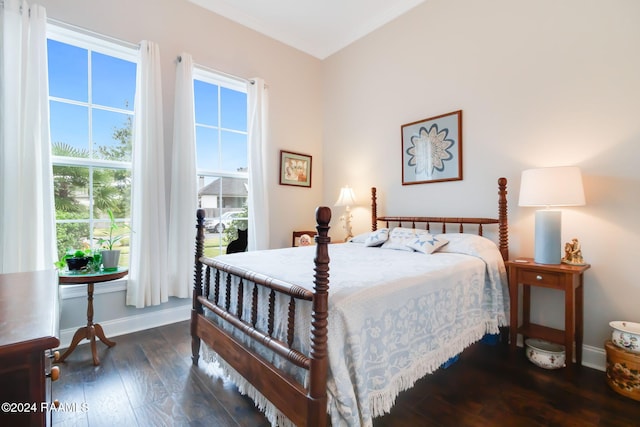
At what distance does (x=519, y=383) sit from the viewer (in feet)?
6.33

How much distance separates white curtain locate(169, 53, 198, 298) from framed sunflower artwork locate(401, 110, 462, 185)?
224cm

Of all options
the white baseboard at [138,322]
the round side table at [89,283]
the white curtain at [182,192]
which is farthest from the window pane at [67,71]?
the white baseboard at [138,322]

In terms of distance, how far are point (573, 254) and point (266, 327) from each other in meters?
2.16

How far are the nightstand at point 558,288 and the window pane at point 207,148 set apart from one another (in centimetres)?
298

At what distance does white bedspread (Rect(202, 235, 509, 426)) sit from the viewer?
1.23m

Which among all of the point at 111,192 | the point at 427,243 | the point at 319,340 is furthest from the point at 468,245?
the point at 111,192

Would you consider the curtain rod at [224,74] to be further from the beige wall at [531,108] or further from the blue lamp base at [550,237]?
the blue lamp base at [550,237]

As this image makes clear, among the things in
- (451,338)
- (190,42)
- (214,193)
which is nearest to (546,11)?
(451,338)

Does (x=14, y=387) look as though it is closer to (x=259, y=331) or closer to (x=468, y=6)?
(x=259, y=331)

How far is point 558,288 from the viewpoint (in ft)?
6.56

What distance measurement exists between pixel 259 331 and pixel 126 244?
6.56 ft

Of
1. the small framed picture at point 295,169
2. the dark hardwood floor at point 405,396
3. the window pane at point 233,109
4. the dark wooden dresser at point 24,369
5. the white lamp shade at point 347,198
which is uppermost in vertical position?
the window pane at point 233,109

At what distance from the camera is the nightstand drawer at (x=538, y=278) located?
6.64 ft

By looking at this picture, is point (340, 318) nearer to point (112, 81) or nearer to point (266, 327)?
point (266, 327)
